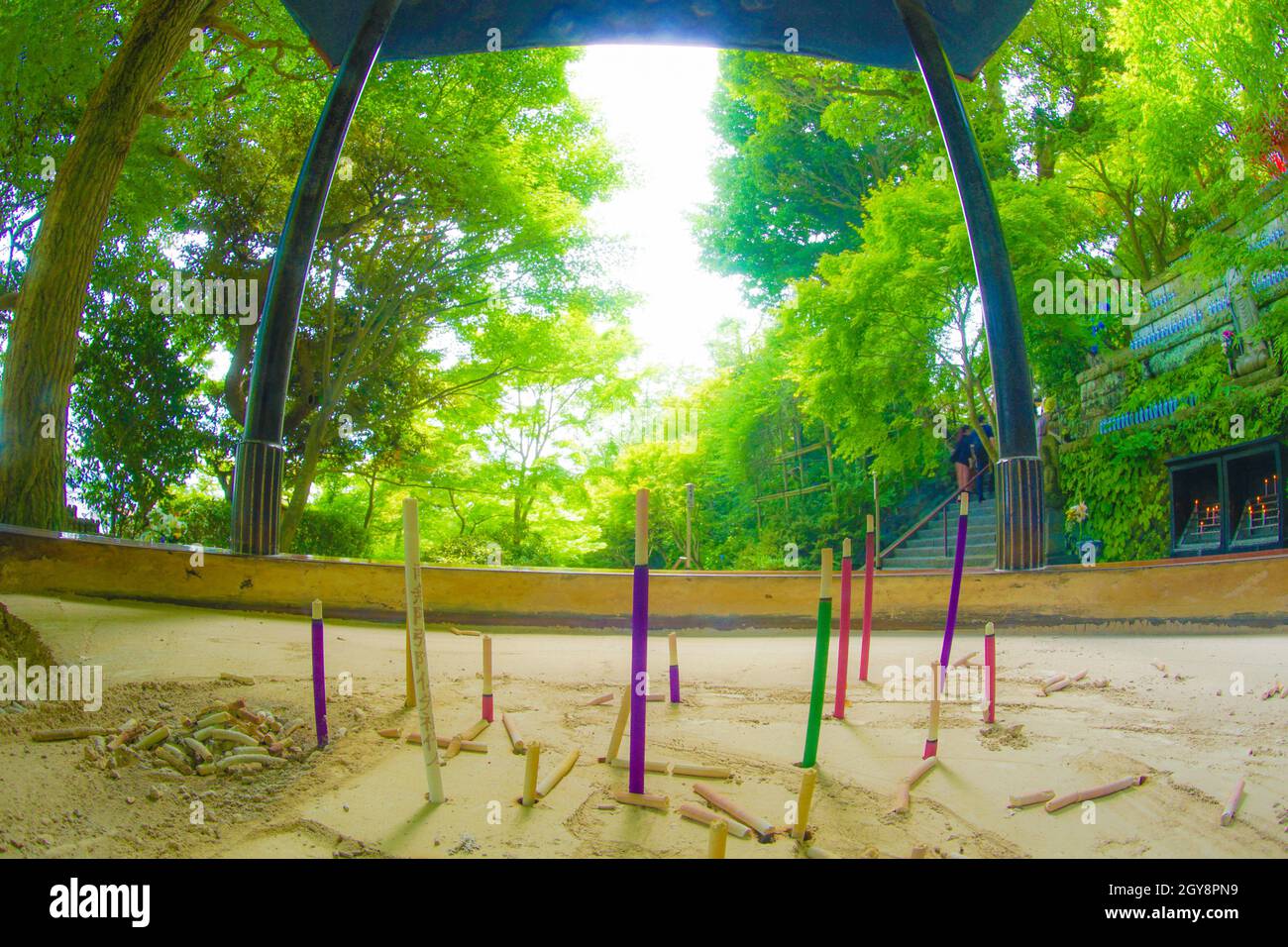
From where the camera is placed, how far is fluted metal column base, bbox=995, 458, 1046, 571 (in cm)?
393

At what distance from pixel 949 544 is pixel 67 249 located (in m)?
12.3

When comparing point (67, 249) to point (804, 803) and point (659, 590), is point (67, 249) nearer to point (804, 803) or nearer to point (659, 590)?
point (659, 590)

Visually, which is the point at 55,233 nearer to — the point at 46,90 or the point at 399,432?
the point at 46,90

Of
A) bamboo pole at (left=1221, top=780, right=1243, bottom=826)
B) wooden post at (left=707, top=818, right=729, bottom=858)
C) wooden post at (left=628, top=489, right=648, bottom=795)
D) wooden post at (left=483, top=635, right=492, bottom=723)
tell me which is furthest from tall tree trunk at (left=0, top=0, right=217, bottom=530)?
bamboo pole at (left=1221, top=780, right=1243, bottom=826)

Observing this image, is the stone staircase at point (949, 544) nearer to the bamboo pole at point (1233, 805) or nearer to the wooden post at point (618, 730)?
the bamboo pole at point (1233, 805)

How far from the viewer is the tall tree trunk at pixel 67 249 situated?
570cm

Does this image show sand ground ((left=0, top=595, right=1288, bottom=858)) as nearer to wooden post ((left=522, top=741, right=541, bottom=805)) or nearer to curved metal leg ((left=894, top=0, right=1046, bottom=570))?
wooden post ((left=522, top=741, right=541, bottom=805))

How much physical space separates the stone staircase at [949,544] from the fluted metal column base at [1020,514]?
24.5 feet

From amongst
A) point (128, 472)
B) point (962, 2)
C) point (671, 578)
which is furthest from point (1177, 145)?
point (128, 472)

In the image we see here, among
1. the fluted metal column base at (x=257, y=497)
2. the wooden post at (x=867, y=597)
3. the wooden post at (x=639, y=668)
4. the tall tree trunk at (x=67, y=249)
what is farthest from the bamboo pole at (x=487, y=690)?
the tall tree trunk at (x=67, y=249)

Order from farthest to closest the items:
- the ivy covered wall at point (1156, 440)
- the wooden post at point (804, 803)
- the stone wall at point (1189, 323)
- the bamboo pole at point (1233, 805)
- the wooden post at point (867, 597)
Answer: the ivy covered wall at point (1156, 440) → the stone wall at point (1189, 323) → the wooden post at point (867, 597) → the bamboo pole at point (1233, 805) → the wooden post at point (804, 803)

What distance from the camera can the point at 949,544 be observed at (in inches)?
530
